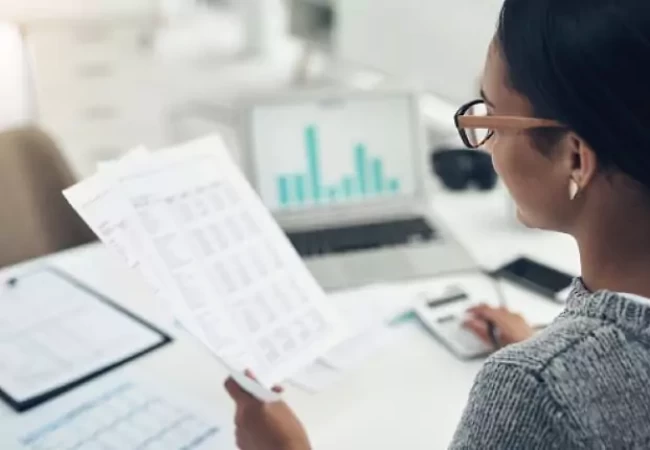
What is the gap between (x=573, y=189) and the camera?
2.37ft

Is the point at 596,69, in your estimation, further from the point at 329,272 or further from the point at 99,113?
the point at 99,113

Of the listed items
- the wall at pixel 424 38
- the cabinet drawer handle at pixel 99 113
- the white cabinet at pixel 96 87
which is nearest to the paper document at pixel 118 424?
the wall at pixel 424 38

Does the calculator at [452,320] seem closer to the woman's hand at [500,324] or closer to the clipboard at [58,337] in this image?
the woman's hand at [500,324]

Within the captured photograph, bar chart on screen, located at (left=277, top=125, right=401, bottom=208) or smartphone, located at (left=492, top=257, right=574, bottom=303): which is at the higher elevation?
bar chart on screen, located at (left=277, top=125, right=401, bottom=208)

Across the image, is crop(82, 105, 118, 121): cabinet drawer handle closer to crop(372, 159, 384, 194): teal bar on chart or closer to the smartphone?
crop(372, 159, 384, 194): teal bar on chart

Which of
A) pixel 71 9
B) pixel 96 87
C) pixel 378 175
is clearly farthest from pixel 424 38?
pixel 96 87

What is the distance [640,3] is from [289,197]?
3.27 feet

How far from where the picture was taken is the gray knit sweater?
0.65 meters

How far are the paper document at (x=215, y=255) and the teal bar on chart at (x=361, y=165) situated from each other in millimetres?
449

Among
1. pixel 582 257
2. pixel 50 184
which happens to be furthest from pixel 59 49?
pixel 582 257

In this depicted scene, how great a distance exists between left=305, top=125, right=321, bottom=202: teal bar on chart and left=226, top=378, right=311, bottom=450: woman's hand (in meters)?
0.64

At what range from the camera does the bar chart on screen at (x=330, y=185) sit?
157cm

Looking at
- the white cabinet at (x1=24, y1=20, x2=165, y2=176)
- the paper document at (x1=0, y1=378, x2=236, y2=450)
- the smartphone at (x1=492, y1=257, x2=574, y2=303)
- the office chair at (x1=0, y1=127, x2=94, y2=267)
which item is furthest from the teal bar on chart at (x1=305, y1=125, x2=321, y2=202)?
the white cabinet at (x1=24, y1=20, x2=165, y2=176)

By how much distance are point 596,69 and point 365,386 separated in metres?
0.62
